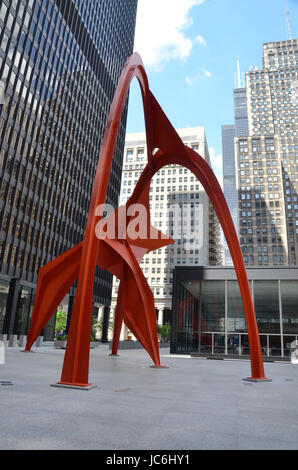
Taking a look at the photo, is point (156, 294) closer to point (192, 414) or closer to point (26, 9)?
point (26, 9)

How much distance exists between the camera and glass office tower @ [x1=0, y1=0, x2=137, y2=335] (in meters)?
35.8

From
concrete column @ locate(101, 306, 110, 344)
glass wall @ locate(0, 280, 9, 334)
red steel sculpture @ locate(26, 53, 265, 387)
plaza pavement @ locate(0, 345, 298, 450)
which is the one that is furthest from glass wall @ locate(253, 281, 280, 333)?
concrete column @ locate(101, 306, 110, 344)

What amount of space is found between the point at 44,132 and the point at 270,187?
76.5m

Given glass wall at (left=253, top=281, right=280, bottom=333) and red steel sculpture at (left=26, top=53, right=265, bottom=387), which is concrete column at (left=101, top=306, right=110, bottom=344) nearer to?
glass wall at (left=253, top=281, right=280, bottom=333)

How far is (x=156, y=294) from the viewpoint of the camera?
317 feet

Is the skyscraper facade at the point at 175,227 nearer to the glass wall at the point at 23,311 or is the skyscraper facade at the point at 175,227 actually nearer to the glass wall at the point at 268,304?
the glass wall at the point at 23,311

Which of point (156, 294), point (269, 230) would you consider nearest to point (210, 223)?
point (269, 230)

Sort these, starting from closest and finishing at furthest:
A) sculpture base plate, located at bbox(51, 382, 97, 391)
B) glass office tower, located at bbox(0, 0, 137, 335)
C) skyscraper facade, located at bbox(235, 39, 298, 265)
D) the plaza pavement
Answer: the plaza pavement < sculpture base plate, located at bbox(51, 382, 97, 391) < glass office tower, located at bbox(0, 0, 137, 335) < skyscraper facade, located at bbox(235, 39, 298, 265)

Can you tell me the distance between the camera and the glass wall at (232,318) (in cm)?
2988

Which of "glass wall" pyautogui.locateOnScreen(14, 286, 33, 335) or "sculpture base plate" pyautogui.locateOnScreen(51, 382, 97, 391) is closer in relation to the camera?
"sculpture base plate" pyautogui.locateOnScreen(51, 382, 97, 391)

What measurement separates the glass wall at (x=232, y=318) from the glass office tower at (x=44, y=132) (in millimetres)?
18776

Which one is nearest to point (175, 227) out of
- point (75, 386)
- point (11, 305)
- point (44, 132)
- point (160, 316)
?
point (160, 316)

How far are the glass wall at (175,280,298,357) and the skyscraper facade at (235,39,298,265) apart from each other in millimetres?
68636

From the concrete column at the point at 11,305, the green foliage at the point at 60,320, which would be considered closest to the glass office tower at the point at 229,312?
the concrete column at the point at 11,305
